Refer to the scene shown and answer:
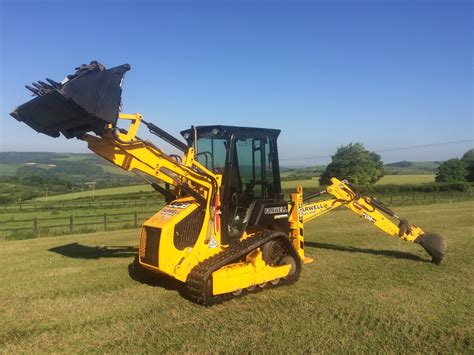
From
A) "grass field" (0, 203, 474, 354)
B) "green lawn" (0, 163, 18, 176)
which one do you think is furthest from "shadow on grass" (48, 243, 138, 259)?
"green lawn" (0, 163, 18, 176)

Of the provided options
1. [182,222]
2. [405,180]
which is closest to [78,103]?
[182,222]

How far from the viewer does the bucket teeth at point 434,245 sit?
9.79m

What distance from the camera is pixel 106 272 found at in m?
9.39

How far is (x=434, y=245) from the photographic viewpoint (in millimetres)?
9891

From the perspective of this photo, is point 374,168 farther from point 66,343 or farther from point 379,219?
point 66,343

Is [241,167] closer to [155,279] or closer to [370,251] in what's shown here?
[155,279]

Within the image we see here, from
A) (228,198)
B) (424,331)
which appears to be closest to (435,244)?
(424,331)

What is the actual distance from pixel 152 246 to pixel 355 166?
67.8m

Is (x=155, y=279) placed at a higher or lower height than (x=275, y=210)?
lower

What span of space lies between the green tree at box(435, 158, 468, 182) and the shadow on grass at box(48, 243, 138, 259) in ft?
221

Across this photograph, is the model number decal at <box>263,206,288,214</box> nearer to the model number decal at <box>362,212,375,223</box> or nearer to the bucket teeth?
the model number decal at <box>362,212,375,223</box>

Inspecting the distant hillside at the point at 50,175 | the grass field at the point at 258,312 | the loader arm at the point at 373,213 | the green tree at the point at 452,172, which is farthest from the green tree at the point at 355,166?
the grass field at the point at 258,312

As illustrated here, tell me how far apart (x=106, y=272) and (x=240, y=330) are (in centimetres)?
458

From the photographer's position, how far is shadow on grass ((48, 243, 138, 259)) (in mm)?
11570
